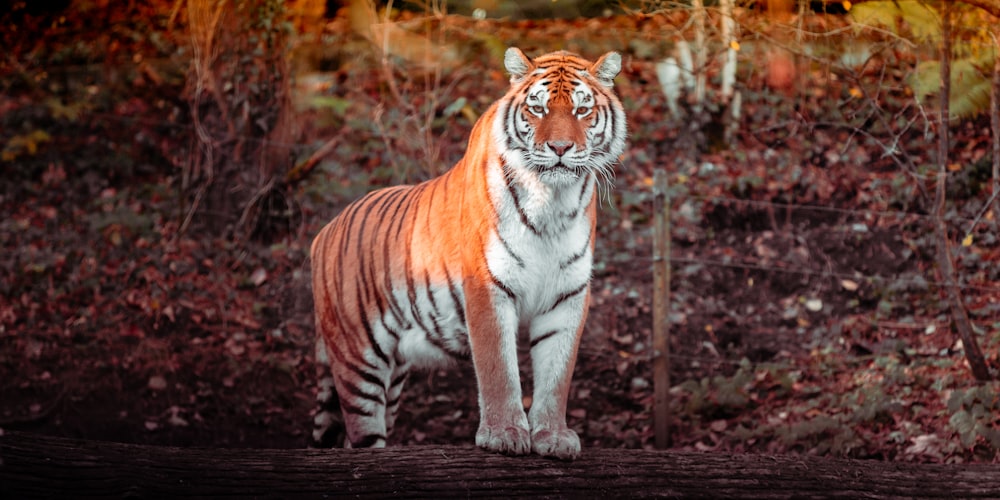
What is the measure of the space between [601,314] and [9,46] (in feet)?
21.3

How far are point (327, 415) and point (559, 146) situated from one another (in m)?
1.79

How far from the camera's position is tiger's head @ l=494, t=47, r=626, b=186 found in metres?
3.38

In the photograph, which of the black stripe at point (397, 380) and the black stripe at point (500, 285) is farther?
the black stripe at point (397, 380)

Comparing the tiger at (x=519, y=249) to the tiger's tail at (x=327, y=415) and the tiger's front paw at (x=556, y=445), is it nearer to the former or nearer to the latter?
the tiger's front paw at (x=556, y=445)

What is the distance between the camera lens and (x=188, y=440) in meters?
5.46

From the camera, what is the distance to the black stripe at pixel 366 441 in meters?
4.08

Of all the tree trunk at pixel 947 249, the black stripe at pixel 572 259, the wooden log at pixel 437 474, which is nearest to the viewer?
the wooden log at pixel 437 474

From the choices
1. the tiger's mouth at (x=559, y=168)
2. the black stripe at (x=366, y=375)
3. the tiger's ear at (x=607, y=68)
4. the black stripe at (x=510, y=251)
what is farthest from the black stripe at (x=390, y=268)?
the tiger's ear at (x=607, y=68)

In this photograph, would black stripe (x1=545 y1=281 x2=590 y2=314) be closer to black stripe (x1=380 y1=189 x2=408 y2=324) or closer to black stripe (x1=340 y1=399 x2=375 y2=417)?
black stripe (x1=380 y1=189 x2=408 y2=324)

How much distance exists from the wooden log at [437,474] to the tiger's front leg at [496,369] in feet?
0.23

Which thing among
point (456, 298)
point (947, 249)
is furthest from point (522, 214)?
point (947, 249)

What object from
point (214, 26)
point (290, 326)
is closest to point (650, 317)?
point (290, 326)

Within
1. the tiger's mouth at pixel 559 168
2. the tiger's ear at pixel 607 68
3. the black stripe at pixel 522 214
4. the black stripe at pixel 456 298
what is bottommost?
the black stripe at pixel 456 298

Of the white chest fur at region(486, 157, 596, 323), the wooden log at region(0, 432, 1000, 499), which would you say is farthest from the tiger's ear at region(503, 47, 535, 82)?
the wooden log at region(0, 432, 1000, 499)
